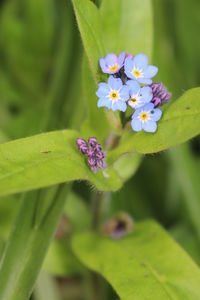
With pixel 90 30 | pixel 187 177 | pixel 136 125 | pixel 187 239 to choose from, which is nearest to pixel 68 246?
pixel 187 239

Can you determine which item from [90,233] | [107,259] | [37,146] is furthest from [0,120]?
[37,146]

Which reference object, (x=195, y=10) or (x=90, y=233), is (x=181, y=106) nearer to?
(x=90, y=233)

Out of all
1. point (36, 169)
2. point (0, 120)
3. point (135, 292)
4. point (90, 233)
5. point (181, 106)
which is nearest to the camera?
point (36, 169)

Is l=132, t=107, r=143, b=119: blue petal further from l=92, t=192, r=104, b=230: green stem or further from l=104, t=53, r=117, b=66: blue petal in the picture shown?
l=92, t=192, r=104, b=230: green stem

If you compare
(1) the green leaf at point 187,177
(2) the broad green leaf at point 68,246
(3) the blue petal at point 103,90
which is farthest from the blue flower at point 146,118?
(1) the green leaf at point 187,177

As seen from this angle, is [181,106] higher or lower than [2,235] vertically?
higher

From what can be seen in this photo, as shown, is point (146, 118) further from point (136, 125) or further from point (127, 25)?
point (127, 25)

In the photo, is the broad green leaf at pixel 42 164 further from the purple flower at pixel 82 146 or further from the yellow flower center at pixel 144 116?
Result: the yellow flower center at pixel 144 116
